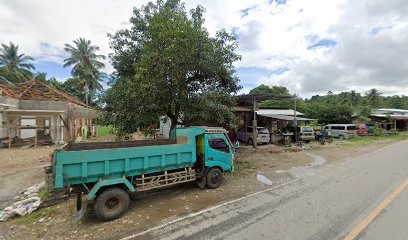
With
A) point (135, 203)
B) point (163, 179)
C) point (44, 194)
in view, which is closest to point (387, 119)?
point (163, 179)

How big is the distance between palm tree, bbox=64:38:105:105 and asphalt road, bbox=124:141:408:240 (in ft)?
121

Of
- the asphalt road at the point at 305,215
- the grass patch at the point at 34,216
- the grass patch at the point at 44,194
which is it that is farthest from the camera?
the grass patch at the point at 44,194

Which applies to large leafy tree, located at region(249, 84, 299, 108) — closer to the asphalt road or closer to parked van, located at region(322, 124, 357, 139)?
parked van, located at region(322, 124, 357, 139)

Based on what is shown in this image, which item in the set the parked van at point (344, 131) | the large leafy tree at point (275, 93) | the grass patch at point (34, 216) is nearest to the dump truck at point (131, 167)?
the grass patch at point (34, 216)

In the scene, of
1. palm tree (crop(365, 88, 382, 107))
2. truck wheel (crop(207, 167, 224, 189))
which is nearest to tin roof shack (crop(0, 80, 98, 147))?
truck wheel (crop(207, 167, 224, 189))

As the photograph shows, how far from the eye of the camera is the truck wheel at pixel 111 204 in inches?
207

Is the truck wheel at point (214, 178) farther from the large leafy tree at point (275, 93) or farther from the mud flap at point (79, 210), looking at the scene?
the large leafy tree at point (275, 93)

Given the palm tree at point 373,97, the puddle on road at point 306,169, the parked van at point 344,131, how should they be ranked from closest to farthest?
the puddle on road at point 306,169, the parked van at point 344,131, the palm tree at point 373,97

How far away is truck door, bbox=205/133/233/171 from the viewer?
7.59 m

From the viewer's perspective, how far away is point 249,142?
19.8 meters

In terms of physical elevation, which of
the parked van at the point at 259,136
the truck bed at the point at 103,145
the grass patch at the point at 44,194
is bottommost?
the grass patch at the point at 44,194

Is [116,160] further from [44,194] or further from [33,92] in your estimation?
[33,92]

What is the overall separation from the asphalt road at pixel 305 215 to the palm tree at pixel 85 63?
37.0m

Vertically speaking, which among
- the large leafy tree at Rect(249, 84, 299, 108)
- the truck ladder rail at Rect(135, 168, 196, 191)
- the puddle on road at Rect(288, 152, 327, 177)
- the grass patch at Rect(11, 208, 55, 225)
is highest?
the large leafy tree at Rect(249, 84, 299, 108)
